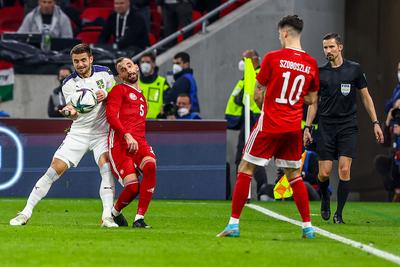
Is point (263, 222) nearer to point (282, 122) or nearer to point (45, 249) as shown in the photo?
point (282, 122)

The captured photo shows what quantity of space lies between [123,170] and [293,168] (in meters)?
2.08

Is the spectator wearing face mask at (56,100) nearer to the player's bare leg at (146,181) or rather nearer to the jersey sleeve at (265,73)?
the player's bare leg at (146,181)

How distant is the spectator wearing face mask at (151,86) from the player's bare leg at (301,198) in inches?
356

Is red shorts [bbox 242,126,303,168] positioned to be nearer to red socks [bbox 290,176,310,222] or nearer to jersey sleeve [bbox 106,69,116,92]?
red socks [bbox 290,176,310,222]

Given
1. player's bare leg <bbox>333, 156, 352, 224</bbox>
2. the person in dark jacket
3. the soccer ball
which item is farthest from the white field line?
the person in dark jacket

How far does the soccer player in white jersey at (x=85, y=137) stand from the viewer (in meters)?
12.9

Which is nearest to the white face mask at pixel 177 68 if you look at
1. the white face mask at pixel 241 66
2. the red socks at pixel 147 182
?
the white face mask at pixel 241 66

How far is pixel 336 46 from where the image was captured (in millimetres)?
14359

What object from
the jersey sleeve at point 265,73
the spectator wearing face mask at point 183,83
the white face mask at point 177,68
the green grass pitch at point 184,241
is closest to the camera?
the green grass pitch at point 184,241

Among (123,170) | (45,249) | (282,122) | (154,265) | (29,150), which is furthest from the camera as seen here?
(29,150)

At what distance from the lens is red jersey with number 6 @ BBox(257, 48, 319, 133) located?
11.3m

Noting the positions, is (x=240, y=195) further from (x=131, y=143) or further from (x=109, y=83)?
(x=109, y=83)

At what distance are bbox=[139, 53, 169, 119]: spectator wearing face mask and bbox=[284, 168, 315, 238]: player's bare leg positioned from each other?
29.7 feet

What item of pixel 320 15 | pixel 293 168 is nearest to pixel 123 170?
pixel 293 168
